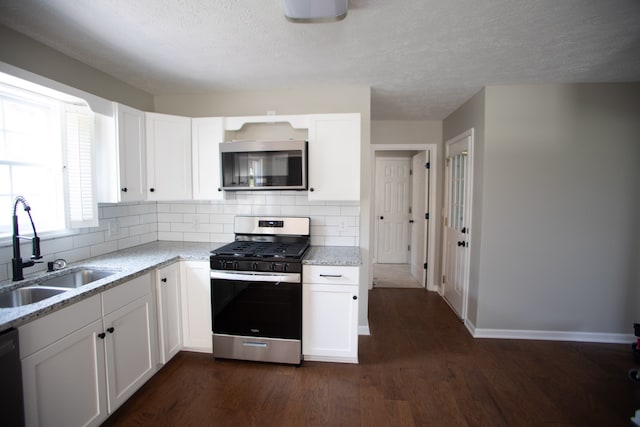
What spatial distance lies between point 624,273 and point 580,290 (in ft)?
1.38

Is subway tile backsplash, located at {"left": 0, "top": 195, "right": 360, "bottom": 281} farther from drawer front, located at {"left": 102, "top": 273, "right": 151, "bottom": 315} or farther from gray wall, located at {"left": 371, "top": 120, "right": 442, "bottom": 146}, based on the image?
gray wall, located at {"left": 371, "top": 120, "right": 442, "bottom": 146}

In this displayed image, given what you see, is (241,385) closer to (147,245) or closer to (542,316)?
(147,245)

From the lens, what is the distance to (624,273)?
2.52 metres

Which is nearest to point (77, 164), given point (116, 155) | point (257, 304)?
point (116, 155)

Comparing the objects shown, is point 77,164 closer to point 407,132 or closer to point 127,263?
point 127,263

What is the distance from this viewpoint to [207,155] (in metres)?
2.50

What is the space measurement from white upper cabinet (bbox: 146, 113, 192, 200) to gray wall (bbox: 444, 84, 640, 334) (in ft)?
9.46

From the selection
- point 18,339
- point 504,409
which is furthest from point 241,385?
point 504,409

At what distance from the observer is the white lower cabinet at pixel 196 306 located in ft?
7.36

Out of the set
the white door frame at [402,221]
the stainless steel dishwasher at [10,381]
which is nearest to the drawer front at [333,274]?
the stainless steel dishwasher at [10,381]

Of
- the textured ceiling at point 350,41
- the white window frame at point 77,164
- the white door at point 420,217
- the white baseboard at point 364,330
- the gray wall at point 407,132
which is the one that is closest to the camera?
the textured ceiling at point 350,41

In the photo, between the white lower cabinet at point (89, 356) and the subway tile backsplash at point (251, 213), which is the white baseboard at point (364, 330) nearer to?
the subway tile backsplash at point (251, 213)

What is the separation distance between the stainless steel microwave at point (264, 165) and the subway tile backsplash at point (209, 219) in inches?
12.7

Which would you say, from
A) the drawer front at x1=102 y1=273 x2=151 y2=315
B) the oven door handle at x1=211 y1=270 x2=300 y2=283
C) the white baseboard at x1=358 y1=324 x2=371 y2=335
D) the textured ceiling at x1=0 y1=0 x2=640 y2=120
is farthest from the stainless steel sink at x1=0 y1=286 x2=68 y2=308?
the white baseboard at x1=358 y1=324 x2=371 y2=335
